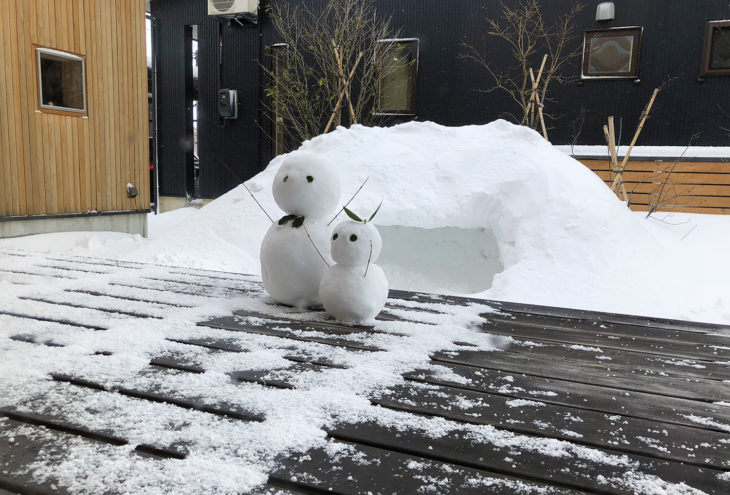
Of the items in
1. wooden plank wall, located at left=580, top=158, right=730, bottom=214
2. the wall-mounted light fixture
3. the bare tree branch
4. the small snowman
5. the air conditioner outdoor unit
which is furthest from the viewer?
the air conditioner outdoor unit

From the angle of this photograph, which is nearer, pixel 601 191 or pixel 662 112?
pixel 601 191

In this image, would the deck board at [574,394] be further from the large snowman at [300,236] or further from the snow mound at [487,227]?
the snow mound at [487,227]

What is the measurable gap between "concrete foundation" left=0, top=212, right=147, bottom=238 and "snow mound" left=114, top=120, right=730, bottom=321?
3.43ft

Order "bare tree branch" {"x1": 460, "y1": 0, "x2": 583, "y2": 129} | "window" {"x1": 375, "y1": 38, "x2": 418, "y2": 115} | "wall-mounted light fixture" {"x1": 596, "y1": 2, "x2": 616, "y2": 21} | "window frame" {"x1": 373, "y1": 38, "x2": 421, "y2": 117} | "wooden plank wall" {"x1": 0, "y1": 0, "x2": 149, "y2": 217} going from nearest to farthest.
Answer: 1. "wooden plank wall" {"x1": 0, "y1": 0, "x2": 149, "y2": 217}
2. "wall-mounted light fixture" {"x1": 596, "y1": 2, "x2": 616, "y2": 21}
3. "bare tree branch" {"x1": 460, "y1": 0, "x2": 583, "y2": 129}
4. "window" {"x1": 375, "y1": 38, "x2": 418, "y2": 115}
5. "window frame" {"x1": 373, "y1": 38, "x2": 421, "y2": 117}

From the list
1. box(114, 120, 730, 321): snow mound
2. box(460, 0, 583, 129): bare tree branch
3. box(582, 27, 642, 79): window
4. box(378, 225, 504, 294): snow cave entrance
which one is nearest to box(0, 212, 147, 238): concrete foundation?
box(114, 120, 730, 321): snow mound

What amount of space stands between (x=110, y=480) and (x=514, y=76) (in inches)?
381

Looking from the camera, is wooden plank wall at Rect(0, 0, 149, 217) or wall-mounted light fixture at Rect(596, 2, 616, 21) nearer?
wooden plank wall at Rect(0, 0, 149, 217)

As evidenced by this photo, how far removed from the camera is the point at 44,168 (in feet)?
18.7

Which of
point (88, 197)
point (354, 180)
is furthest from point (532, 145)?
point (88, 197)

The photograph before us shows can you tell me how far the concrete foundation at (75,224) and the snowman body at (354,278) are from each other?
494 centimetres

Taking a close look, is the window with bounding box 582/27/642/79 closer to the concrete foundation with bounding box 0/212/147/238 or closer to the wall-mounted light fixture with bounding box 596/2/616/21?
the wall-mounted light fixture with bounding box 596/2/616/21

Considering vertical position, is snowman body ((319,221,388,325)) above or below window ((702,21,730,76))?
below

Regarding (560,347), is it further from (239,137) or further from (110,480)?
(239,137)

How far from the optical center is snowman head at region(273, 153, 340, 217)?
2219 mm
